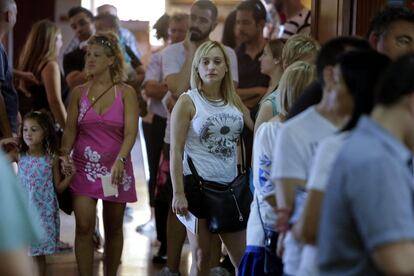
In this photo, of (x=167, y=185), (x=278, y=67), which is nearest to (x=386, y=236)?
(x=278, y=67)

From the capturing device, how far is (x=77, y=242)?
580 cm

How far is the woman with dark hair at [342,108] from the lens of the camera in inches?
110

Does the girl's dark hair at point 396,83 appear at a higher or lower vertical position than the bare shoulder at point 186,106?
higher

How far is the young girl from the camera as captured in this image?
5.75 metres

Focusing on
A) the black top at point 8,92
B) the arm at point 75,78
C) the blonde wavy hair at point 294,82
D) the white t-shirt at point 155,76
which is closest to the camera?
the blonde wavy hair at point 294,82

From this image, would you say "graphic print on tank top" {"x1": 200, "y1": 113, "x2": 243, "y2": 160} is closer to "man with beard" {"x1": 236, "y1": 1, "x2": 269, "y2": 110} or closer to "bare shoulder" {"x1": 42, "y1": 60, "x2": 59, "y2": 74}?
"man with beard" {"x1": 236, "y1": 1, "x2": 269, "y2": 110}

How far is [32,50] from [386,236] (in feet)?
17.2

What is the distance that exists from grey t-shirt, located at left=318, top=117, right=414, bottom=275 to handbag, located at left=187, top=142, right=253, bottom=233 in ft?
8.27

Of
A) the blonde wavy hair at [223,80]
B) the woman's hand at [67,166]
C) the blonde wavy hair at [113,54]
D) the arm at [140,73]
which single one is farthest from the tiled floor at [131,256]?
the blonde wavy hair at [223,80]

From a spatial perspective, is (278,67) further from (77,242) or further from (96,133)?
(77,242)

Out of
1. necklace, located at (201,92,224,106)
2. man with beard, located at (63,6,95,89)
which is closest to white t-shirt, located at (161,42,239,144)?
man with beard, located at (63,6,95,89)

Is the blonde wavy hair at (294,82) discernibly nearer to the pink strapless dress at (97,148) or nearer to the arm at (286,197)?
the arm at (286,197)

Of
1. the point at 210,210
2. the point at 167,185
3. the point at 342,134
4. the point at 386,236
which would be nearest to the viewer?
the point at 386,236

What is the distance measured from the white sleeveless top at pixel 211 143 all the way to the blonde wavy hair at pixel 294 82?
1.25 meters
